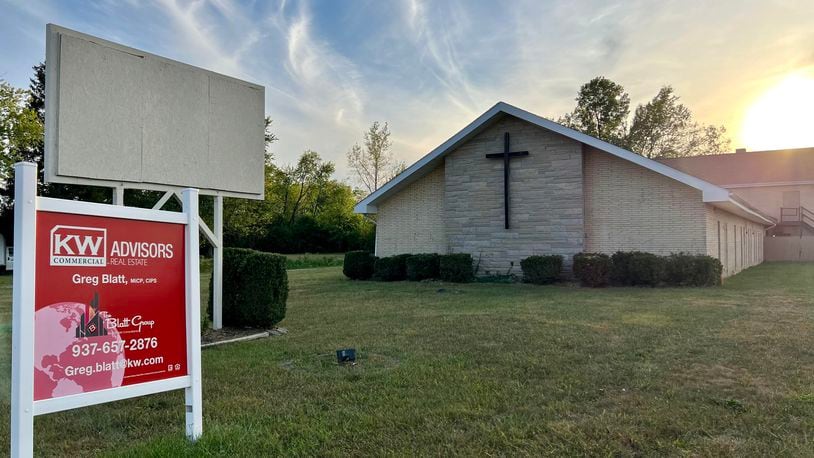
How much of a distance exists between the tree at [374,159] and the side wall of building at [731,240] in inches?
964

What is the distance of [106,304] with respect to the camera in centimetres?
298

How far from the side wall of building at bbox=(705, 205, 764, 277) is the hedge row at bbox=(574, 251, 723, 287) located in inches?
51.8

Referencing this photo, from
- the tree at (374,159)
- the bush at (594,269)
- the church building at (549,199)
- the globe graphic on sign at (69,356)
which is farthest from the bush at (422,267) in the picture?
the tree at (374,159)

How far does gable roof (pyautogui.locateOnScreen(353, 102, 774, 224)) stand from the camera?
1391cm

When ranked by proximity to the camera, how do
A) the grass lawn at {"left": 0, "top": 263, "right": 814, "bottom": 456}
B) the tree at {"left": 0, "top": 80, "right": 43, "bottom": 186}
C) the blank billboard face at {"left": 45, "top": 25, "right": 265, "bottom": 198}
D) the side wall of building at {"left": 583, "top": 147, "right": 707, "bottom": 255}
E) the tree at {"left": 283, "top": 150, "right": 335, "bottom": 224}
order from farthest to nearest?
1. the tree at {"left": 283, "top": 150, "right": 335, "bottom": 224}
2. the tree at {"left": 0, "top": 80, "right": 43, "bottom": 186}
3. the side wall of building at {"left": 583, "top": 147, "right": 707, "bottom": 255}
4. the blank billboard face at {"left": 45, "top": 25, "right": 265, "bottom": 198}
5. the grass lawn at {"left": 0, "top": 263, "right": 814, "bottom": 456}

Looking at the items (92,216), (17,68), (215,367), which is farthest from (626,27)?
(17,68)

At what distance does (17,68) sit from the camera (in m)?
28.1

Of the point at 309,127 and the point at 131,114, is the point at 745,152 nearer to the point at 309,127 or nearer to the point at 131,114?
the point at 309,127

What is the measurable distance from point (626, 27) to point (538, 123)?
3.91m

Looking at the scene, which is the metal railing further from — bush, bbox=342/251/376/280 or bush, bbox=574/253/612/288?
bush, bbox=342/251/376/280

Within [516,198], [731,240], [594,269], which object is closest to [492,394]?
[594,269]

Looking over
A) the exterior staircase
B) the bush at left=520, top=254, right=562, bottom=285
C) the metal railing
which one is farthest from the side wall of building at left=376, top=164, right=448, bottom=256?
the metal railing

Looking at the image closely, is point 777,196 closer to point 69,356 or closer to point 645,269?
Answer: point 645,269

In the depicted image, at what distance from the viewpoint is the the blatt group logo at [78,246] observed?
2.80 meters
